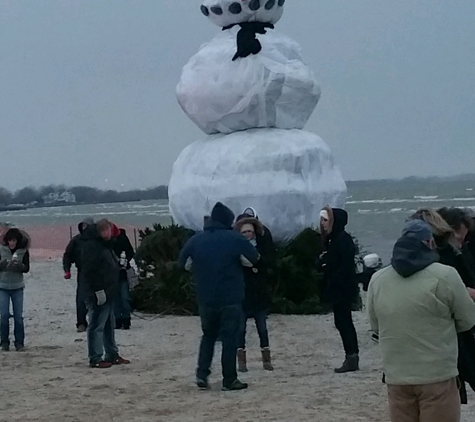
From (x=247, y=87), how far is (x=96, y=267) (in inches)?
194

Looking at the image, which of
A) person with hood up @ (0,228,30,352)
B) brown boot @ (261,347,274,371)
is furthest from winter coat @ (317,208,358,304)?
person with hood up @ (0,228,30,352)

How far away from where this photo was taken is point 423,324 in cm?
454

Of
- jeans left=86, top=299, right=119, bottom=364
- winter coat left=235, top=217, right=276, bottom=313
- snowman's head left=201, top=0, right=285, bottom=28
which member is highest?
snowman's head left=201, top=0, right=285, bottom=28

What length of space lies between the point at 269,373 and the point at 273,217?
182 inches

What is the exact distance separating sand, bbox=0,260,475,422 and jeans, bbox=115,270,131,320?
0.95ft

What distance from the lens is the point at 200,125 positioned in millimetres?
14102

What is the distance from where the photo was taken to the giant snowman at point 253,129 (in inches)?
522

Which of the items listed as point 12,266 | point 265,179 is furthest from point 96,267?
point 265,179

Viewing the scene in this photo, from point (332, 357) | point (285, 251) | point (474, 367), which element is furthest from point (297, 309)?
point (474, 367)

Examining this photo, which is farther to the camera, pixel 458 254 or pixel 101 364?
pixel 101 364

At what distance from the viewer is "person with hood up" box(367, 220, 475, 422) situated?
4.50 metres

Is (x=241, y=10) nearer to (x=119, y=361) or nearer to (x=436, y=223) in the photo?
(x=119, y=361)

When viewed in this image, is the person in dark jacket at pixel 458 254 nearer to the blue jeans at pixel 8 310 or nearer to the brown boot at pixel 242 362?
the brown boot at pixel 242 362

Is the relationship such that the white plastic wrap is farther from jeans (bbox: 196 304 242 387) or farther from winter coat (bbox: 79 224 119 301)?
jeans (bbox: 196 304 242 387)
